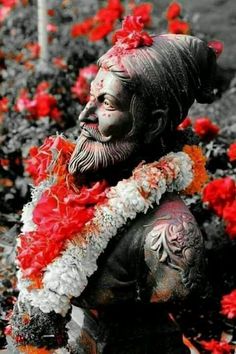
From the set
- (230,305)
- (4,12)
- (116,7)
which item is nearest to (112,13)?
(116,7)

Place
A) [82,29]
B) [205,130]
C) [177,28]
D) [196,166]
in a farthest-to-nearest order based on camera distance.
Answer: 1. [82,29]
2. [177,28]
3. [205,130]
4. [196,166]

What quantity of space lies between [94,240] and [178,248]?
0.24m

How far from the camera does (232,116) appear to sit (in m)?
5.21

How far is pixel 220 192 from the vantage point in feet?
12.0

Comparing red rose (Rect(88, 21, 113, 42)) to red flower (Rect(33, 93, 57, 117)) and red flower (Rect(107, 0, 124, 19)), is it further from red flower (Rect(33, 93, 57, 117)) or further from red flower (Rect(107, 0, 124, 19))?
red flower (Rect(33, 93, 57, 117))

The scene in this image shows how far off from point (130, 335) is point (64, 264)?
375 mm

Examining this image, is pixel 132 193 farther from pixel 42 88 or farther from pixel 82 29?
pixel 82 29

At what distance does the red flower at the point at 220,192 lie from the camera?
3643mm

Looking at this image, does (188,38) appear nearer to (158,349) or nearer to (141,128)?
(141,128)

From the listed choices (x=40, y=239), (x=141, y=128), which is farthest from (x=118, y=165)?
(x=40, y=239)

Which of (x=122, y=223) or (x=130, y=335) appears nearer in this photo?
(x=122, y=223)

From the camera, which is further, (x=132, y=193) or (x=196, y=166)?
(x=196, y=166)

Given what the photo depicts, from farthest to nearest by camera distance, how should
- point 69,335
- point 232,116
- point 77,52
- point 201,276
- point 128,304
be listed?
point 77,52 → point 232,116 → point 69,335 → point 128,304 → point 201,276

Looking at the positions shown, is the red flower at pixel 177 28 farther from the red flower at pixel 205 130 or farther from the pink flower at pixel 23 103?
the red flower at pixel 205 130
